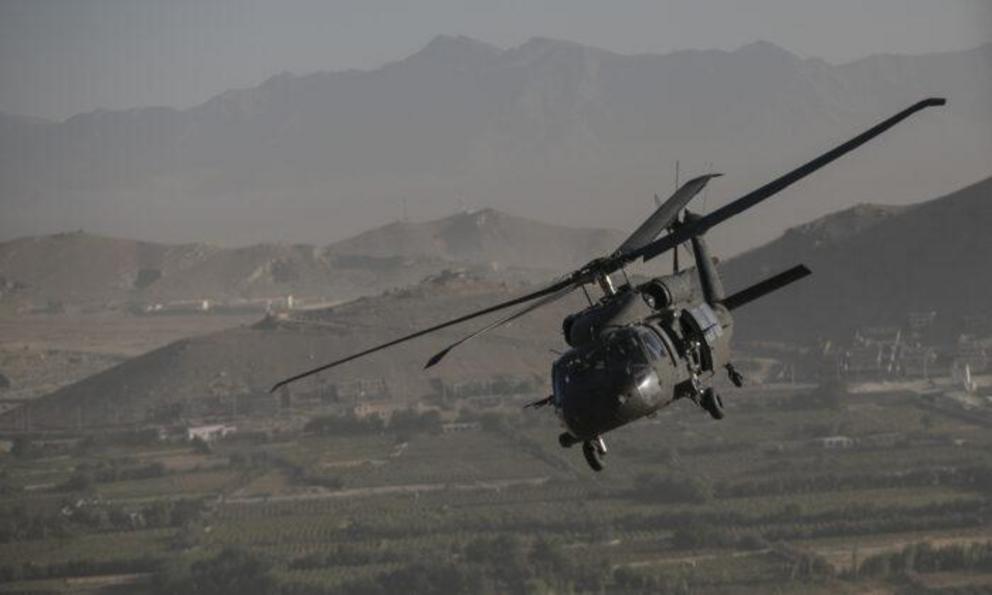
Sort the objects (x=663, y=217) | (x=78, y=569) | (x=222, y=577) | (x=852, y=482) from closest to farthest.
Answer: (x=663, y=217)
(x=222, y=577)
(x=78, y=569)
(x=852, y=482)

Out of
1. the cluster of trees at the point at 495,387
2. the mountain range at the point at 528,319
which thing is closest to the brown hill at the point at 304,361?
the mountain range at the point at 528,319

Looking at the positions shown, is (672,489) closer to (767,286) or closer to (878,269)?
(767,286)

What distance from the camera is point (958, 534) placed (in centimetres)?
7381

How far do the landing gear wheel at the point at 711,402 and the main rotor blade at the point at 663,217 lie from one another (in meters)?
2.19

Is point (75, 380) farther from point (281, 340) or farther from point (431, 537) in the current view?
point (431, 537)

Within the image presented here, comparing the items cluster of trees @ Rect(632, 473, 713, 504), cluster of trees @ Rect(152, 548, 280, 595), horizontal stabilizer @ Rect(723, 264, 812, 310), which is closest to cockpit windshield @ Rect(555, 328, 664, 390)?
horizontal stabilizer @ Rect(723, 264, 812, 310)

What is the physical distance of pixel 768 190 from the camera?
2347 cm

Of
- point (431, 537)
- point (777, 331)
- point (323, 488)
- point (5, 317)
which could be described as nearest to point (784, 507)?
point (431, 537)

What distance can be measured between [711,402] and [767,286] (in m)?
2.06

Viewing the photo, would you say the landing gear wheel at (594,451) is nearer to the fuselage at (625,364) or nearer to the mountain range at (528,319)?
the fuselage at (625,364)

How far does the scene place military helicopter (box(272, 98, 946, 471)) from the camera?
23234mm

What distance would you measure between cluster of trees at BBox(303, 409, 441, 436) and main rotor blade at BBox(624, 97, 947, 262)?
3124 inches

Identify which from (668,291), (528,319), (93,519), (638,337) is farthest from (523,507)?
(638,337)

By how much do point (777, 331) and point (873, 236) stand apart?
21047 millimetres
